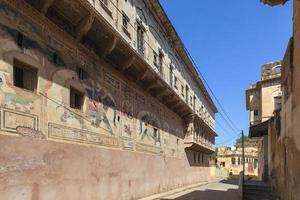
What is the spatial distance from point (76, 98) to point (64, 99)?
39.1 inches

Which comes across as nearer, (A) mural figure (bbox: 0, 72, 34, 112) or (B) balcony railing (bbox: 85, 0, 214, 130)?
(A) mural figure (bbox: 0, 72, 34, 112)

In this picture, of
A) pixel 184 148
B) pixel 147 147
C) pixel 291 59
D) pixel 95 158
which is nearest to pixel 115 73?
pixel 95 158

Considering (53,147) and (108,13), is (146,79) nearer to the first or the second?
(108,13)

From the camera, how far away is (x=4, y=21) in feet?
24.2

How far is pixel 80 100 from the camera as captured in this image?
1058 cm

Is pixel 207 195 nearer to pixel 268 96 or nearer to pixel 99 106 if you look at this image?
pixel 99 106

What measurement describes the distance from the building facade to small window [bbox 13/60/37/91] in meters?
0.03

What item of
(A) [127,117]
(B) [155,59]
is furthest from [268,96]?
(A) [127,117]

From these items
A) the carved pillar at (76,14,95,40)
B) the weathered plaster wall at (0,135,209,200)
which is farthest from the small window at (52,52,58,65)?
the weathered plaster wall at (0,135,209,200)

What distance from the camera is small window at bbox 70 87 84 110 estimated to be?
10.1 metres

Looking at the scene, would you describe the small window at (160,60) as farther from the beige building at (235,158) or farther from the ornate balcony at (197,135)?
the beige building at (235,158)

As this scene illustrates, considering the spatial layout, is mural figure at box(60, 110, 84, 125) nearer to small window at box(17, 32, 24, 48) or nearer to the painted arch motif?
small window at box(17, 32, 24, 48)

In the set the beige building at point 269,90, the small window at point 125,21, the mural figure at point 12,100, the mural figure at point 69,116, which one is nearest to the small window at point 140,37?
the small window at point 125,21

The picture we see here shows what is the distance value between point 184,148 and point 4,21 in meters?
20.6
